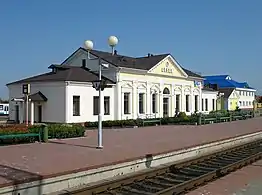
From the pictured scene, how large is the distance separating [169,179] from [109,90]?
29225 millimetres

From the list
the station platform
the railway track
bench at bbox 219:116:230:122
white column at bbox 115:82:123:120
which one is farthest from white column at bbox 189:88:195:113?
the railway track

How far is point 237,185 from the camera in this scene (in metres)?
9.86

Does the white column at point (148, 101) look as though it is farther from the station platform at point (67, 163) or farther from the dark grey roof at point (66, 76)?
the station platform at point (67, 163)

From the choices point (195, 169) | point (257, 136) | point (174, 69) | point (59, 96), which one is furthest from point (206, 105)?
point (195, 169)

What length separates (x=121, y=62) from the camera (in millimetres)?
42188

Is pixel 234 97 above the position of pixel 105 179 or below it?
above

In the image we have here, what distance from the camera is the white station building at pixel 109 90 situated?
35.8 metres

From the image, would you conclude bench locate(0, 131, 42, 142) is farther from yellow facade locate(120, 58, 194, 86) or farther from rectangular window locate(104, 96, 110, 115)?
yellow facade locate(120, 58, 194, 86)

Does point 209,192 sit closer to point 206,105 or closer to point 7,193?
point 7,193

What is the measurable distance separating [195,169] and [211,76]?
3511 inches

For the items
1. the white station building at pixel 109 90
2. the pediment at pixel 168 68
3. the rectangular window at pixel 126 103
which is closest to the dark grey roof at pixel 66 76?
the white station building at pixel 109 90

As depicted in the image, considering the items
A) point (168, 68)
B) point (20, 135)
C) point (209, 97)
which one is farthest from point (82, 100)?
point (209, 97)

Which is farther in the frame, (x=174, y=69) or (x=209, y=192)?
(x=174, y=69)

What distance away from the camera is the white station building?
35781mm
